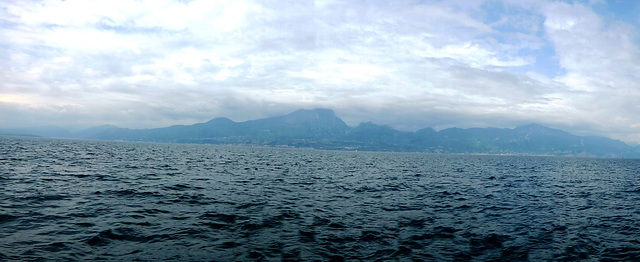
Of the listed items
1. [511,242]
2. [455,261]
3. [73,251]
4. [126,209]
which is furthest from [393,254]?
[126,209]

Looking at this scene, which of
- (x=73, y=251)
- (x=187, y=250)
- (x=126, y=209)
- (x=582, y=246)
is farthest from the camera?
(x=126, y=209)

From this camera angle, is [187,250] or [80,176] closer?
[187,250]

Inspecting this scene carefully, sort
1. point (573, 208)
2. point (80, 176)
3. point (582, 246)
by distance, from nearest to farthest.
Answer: point (582, 246), point (573, 208), point (80, 176)

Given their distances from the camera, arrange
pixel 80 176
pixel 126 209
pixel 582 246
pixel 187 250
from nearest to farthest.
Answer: pixel 187 250
pixel 582 246
pixel 126 209
pixel 80 176

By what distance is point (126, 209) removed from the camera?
22250 mm

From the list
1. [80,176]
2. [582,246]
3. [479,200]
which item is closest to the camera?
[582,246]

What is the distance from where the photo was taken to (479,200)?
110 feet

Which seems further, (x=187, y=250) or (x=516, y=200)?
(x=516, y=200)

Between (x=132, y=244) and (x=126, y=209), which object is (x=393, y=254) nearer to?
(x=132, y=244)

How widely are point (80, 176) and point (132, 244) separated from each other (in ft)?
96.1

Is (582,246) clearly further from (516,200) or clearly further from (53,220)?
(53,220)

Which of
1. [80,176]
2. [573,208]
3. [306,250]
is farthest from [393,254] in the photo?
[80,176]

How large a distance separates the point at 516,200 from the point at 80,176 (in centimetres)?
4993

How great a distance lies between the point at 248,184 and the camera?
125ft
